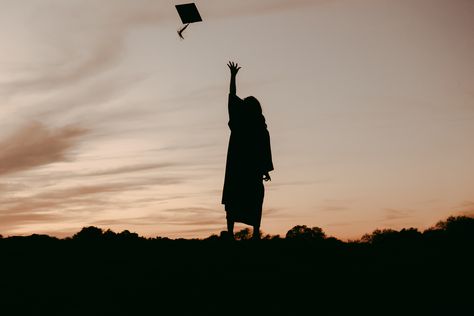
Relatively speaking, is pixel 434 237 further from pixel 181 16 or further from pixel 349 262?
pixel 181 16

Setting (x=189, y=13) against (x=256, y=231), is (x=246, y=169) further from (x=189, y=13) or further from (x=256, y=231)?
(x=189, y=13)

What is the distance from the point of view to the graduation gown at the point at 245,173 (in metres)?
12.7

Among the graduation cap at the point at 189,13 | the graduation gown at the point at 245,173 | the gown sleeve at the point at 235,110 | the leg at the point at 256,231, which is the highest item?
the graduation cap at the point at 189,13

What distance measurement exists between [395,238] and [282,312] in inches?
264

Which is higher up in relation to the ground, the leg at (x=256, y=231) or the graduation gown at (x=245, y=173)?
the graduation gown at (x=245, y=173)

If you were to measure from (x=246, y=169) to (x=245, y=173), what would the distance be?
0.32ft

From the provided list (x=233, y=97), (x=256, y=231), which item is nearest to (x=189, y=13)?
(x=233, y=97)

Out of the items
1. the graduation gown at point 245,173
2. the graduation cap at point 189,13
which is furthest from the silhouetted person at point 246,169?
the graduation cap at point 189,13

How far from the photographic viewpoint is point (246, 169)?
42.1ft

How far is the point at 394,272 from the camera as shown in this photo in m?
9.04

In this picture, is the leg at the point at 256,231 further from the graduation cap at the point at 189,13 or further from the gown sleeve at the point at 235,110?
the graduation cap at the point at 189,13

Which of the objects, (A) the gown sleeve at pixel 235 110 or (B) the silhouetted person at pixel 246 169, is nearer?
(A) the gown sleeve at pixel 235 110

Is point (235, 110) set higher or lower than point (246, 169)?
higher

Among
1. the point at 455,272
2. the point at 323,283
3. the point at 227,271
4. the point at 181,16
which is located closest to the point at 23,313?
the point at 227,271
